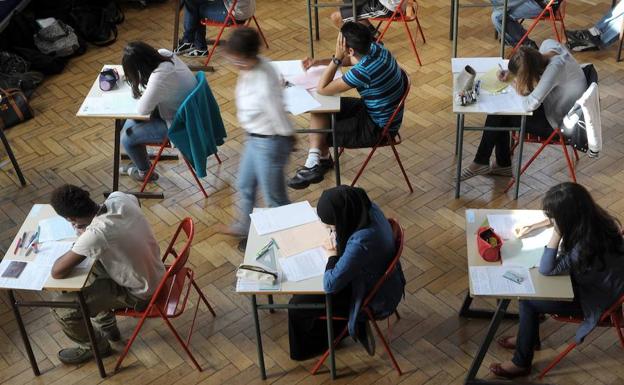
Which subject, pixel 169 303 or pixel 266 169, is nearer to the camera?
pixel 169 303

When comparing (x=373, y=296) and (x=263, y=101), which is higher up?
(x=263, y=101)

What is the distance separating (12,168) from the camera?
539cm

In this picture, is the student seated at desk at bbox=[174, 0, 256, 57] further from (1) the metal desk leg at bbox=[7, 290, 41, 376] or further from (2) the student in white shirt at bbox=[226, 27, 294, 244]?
(1) the metal desk leg at bbox=[7, 290, 41, 376]

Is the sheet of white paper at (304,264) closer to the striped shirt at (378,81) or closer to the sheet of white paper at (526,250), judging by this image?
the sheet of white paper at (526,250)

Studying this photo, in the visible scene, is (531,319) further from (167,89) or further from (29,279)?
(167,89)

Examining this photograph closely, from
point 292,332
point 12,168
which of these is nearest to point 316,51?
point 12,168

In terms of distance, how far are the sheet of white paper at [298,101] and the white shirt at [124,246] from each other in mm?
1198

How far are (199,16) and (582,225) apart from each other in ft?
13.4

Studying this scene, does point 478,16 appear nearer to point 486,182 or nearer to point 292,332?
point 486,182

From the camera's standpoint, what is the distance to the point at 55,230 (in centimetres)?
375

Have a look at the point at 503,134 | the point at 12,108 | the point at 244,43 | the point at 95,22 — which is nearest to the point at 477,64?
the point at 503,134

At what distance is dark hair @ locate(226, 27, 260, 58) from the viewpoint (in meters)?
3.86

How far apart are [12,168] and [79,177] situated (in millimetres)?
506

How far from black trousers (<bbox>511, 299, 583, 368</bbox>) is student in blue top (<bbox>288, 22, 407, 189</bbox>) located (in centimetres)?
154
